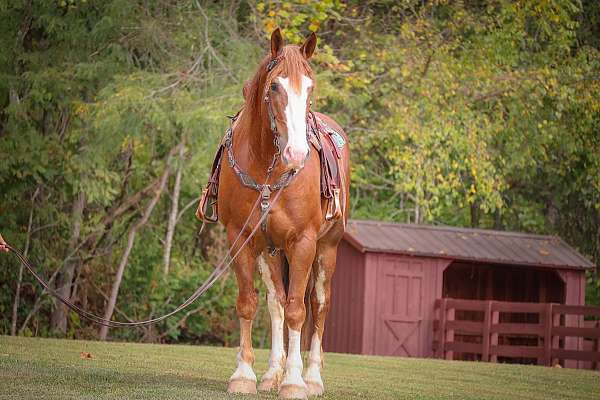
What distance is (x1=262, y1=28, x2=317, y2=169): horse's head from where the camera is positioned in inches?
264

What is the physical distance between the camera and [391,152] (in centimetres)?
2091

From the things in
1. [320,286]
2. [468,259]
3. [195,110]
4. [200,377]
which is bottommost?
[200,377]

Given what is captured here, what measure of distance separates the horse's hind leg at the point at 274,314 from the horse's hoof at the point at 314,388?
235 mm

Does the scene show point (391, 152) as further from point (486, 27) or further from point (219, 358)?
point (219, 358)

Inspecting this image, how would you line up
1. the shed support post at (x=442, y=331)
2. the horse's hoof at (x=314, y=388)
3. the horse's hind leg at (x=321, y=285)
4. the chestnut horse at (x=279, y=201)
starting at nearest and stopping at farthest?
the chestnut horse at (x=279, y=201)
the horse's hoof at (x=314, y=388)
the horse's hind leg at (x=321, y=285)
the shed support post at (x=442, y=331)

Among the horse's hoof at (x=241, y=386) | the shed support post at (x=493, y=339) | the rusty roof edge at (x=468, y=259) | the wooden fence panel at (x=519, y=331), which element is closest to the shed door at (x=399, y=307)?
the rusty roof edge at (x=468, y=259)

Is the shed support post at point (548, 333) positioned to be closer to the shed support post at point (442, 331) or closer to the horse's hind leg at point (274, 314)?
the shed support post at point (442, 331)

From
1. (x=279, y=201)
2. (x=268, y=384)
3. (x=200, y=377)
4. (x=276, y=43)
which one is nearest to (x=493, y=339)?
(x=200, y=377)

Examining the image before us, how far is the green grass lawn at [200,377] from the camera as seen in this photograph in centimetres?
680

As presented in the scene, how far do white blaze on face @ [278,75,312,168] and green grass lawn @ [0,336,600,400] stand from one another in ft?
5.43

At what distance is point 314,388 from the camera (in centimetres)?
777

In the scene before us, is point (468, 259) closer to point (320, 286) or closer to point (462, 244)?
point (462, 244)

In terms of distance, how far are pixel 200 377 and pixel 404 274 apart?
13624 mm

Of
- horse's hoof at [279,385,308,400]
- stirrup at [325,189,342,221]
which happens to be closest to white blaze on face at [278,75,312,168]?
stirrup at [325,189,342,221]
